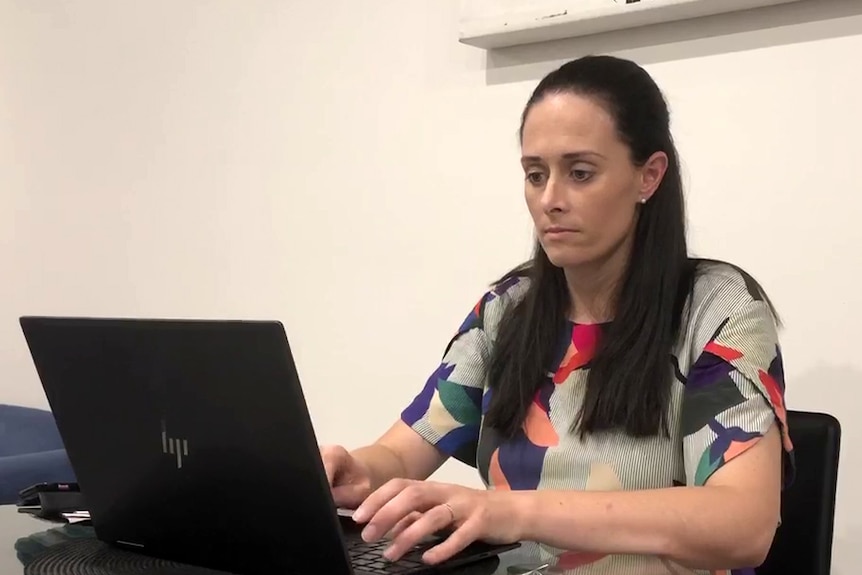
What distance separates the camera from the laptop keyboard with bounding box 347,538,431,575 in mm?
860

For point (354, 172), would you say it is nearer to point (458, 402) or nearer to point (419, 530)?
point (458, 402)

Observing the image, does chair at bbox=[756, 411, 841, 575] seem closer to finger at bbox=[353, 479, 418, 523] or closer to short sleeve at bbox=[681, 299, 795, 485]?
short sleeve at bbox=[681, 299, 795, 485]

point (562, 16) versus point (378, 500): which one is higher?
point (562, 16)

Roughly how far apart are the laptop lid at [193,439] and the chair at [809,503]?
684mm

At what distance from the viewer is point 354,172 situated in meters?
2.23

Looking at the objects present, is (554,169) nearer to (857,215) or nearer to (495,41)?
(857,215)

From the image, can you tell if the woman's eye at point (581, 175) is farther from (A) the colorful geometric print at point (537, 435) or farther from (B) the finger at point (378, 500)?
(B) the finger at point (378, 500)

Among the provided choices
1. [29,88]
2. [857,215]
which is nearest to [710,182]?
[857,215]

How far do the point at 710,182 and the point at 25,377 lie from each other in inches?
88.3

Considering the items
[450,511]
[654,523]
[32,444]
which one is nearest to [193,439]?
[450,511]

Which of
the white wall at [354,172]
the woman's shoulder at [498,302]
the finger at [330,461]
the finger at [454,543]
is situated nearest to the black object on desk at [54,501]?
the finger at [330,461]

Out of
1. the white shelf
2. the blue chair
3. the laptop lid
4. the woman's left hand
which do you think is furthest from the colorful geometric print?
the blue chair

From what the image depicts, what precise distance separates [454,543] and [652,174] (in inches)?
25.8

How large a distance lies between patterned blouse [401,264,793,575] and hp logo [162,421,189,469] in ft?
1.14
